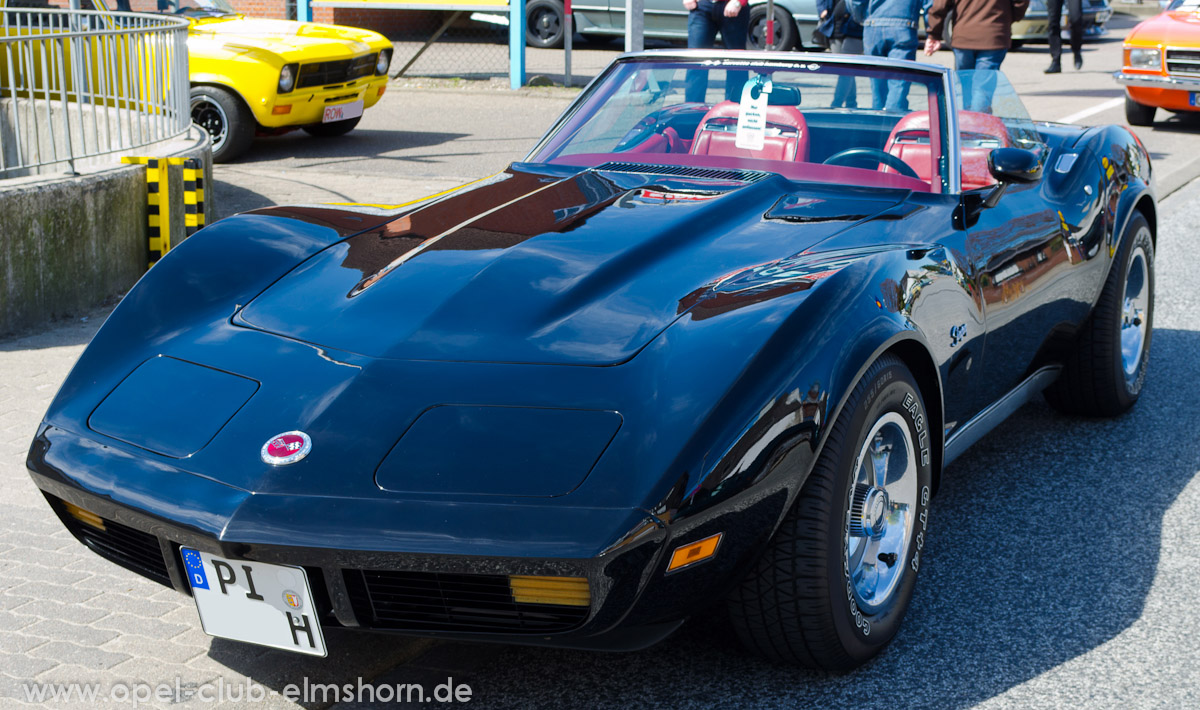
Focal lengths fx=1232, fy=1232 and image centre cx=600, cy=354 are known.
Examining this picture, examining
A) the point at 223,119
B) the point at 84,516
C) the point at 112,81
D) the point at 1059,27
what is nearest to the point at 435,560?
the point at 84,516

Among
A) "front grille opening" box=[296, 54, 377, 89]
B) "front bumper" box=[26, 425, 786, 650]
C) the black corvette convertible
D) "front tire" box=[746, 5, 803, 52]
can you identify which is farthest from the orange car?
"front bumper" box=[26, 425, 786, 650]

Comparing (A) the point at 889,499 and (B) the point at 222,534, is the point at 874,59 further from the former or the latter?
(B) the point at 222,534

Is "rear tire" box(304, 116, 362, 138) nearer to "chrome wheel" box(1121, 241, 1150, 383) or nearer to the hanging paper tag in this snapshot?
the hanging paper tag

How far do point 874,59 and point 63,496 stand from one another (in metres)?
2.73

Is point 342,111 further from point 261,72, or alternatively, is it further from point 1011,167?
point 1011,167

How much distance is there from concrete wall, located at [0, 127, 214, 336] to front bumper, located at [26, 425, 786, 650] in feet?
11.6

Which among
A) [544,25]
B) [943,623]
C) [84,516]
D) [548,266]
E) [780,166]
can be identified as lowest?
[943,623]

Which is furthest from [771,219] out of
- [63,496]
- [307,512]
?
[63,496]

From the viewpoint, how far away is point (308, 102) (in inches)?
411

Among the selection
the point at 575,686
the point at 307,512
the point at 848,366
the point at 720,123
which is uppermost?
the point at 720,123

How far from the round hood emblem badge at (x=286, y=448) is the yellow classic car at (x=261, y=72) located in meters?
8.13

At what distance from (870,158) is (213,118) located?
7724 millimetres

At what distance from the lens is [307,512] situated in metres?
2.32

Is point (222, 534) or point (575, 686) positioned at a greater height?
point (222, 534)
